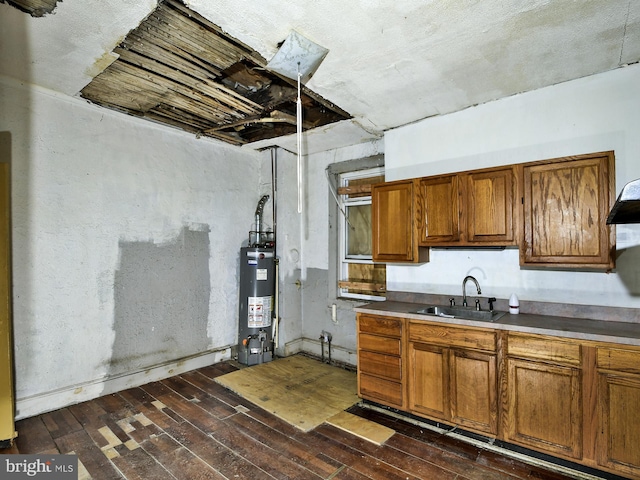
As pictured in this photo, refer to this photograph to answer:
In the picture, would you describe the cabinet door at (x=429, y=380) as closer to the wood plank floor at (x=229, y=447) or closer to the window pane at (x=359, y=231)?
the wood plank floor at (x=229, y=447)

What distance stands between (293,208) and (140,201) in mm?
1896

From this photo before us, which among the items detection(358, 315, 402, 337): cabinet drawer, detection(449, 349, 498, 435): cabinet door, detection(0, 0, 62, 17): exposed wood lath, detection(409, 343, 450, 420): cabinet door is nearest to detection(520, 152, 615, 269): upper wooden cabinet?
detection(449, 349, 498, 435): cabinet door

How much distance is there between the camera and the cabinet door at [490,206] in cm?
253

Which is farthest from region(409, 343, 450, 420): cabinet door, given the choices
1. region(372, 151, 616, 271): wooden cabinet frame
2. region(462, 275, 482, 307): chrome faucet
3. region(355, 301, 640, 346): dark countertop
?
region(372, 151, 616, 271): wooden cabinet frame

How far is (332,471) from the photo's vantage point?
2119mm

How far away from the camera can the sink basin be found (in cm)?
271

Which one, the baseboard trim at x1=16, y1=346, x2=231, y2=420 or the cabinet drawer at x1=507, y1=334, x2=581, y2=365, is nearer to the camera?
the cabinet drawer at x1=507, y1=334, x2=581, y2=365

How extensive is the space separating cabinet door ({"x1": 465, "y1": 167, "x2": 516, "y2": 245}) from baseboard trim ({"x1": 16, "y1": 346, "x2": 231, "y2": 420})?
10.7 feet

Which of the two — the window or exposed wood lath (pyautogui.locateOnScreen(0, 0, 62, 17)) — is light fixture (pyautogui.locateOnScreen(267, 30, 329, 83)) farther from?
the window

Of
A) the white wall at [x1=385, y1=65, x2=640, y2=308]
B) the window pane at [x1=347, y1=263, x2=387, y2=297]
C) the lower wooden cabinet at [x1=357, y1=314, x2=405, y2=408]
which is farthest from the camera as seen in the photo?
the window pane at [x1=347, y1=263, x2=387, y2=297]

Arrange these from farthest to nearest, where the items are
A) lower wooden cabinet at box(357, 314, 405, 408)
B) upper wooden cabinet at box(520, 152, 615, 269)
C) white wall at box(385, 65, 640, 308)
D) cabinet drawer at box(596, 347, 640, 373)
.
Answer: lower wooden cabinet at box(357, 314, 405, 408) < white wall at box(385, 65, 640, 308) < upper wooden cabinet at box(520, 152, 615, 269) < cabinet drawer at box(596, 347, 640, 373)

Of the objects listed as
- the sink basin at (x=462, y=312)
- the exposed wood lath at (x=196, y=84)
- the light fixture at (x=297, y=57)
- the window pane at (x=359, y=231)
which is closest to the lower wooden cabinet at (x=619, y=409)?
the sink basin at (x=462, y=312)

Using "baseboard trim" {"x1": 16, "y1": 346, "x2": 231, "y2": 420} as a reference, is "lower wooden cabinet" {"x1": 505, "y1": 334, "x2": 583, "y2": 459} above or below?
above

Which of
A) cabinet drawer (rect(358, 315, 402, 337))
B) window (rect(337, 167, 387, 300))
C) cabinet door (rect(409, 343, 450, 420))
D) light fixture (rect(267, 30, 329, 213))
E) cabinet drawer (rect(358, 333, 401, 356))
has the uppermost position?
light fixture (rect(267, 30, 329, 213))
